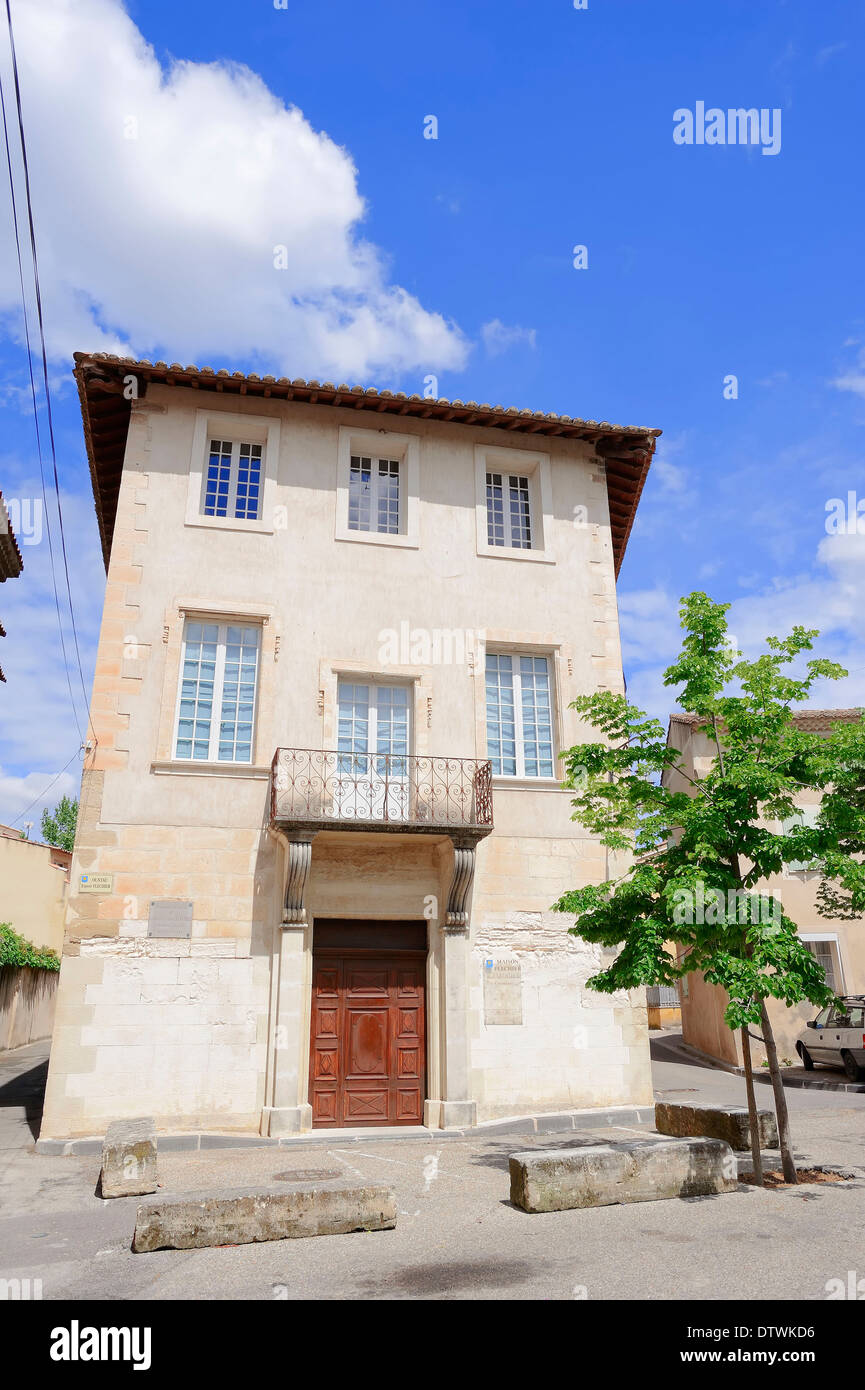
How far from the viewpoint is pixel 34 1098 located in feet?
50.0

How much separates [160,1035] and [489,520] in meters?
9.45

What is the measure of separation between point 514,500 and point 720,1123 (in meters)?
10.1

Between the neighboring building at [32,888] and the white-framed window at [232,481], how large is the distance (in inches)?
769

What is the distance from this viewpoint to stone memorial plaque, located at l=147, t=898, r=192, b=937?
12039 mm

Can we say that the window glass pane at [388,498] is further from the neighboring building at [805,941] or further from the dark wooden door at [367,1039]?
the neighboring building at [805,941]

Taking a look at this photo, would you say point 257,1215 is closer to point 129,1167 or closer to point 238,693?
point 129,1167

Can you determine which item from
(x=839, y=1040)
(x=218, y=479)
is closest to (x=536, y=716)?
(x=218, y=479)

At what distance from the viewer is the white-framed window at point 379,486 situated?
48.3 feet

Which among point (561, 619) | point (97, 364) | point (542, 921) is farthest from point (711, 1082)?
point (97, 364)

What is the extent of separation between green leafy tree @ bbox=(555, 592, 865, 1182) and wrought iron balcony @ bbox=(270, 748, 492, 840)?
3.02 metres

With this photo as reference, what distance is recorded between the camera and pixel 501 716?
1418cm

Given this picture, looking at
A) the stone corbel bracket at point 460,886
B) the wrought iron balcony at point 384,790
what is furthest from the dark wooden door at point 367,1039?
the wrought iron balcony at point 384,790
